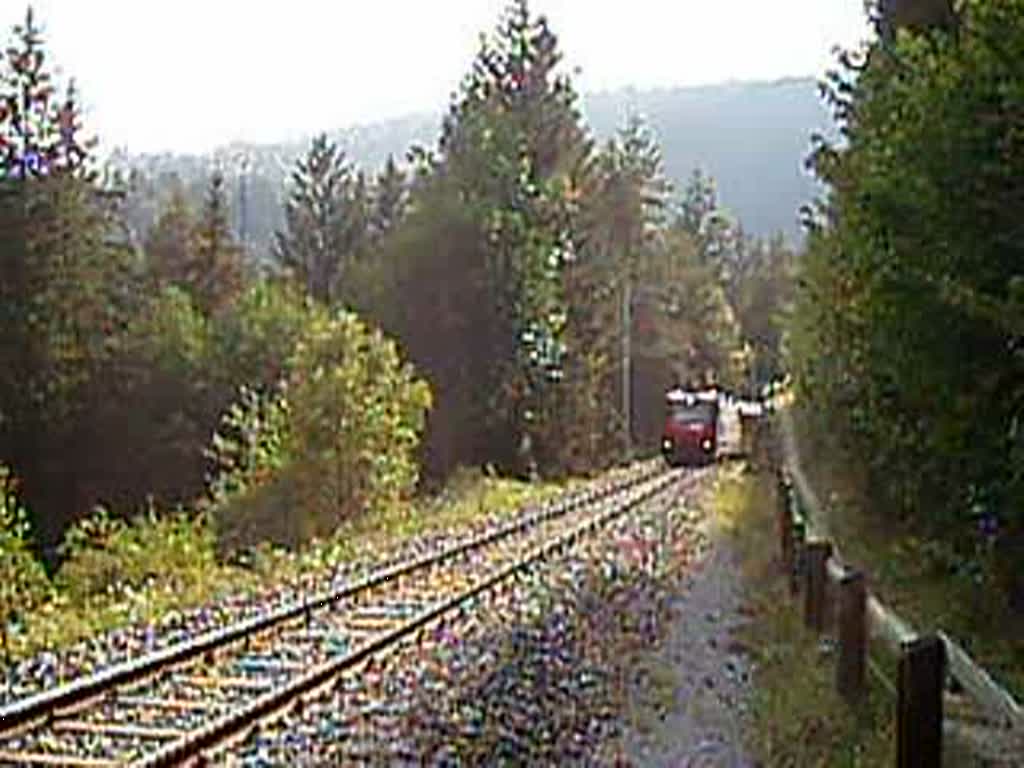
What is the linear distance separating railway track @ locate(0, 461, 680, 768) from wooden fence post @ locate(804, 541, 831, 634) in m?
3.63

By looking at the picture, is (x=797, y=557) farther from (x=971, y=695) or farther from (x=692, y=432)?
(x=692, y=432)

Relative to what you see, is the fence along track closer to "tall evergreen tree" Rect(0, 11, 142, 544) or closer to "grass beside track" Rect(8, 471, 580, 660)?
"grass beside track" Rect(8, 471, 580, 660)

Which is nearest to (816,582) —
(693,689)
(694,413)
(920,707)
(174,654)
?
(693,689)

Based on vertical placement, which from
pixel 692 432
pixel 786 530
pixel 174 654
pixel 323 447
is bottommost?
pixel 692 432

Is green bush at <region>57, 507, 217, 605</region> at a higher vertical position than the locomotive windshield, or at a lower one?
higher

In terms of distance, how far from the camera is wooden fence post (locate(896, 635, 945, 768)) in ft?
31.4

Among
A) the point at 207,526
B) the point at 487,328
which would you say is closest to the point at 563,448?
the point at 487,328

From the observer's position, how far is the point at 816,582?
16328mm

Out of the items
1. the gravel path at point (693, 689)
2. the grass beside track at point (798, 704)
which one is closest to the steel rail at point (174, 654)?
the gravel path at point (693, 689)

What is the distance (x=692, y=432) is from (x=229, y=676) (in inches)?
1890

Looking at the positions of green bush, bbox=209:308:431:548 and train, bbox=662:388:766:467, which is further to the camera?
train, bbox=662:388:766:467

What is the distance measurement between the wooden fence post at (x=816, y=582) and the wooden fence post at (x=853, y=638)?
3055 mm

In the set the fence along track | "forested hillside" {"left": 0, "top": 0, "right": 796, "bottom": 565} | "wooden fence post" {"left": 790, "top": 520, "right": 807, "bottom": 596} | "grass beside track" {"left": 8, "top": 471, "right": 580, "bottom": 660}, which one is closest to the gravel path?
"wooden fence post" {"left": 790, "top": 520, "right": 807, "bottom": 596}

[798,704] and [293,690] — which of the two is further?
[293,690]
